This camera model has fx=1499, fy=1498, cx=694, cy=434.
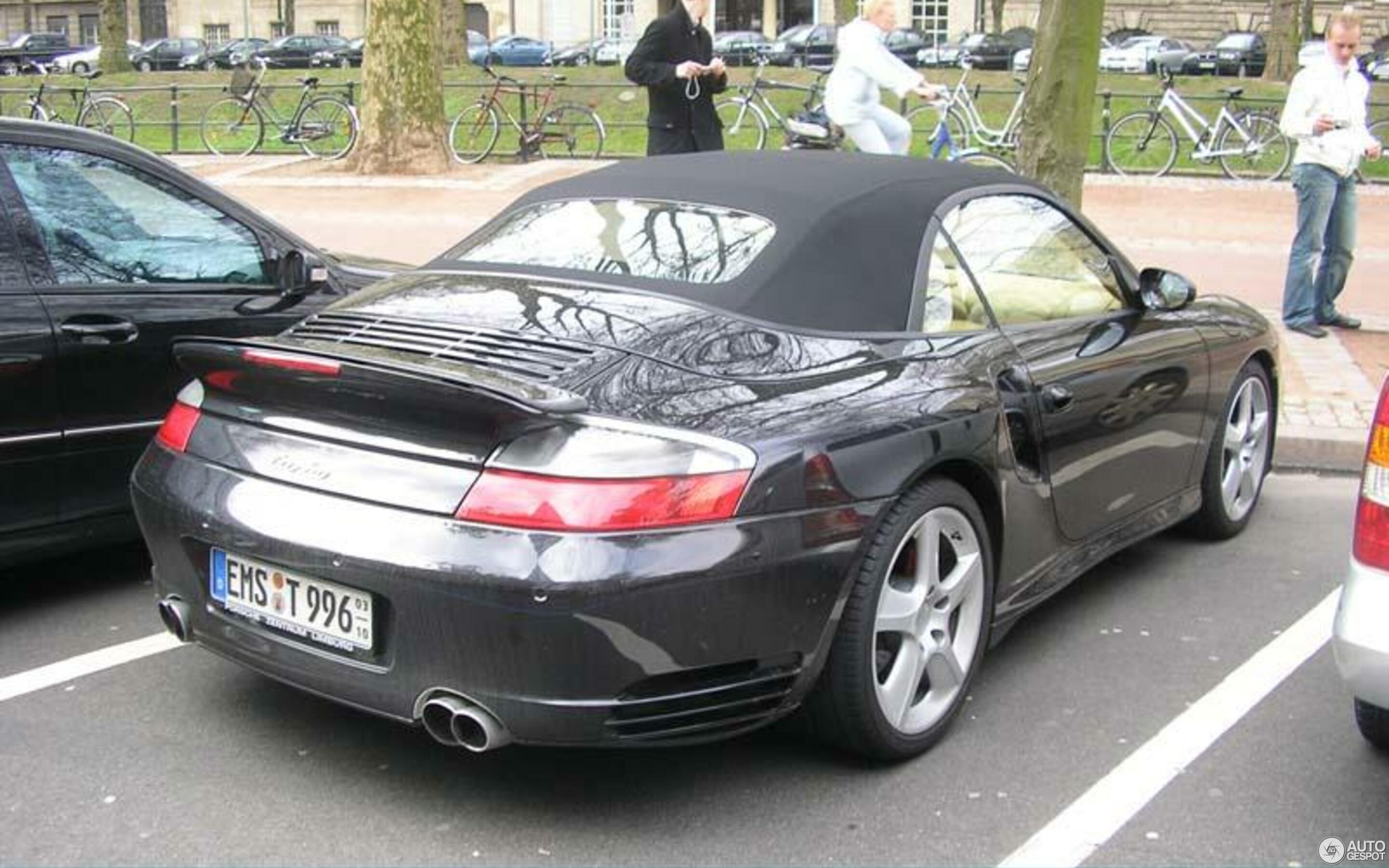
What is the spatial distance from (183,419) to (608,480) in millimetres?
1358

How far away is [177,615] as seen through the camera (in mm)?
3676

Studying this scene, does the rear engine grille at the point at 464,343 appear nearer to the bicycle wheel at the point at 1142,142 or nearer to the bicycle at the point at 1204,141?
the bicycle at the point at 1204,141

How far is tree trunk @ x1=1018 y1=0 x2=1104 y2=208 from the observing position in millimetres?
8859

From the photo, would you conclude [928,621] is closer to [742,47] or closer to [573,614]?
[573,614]

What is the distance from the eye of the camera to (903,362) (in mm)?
3834

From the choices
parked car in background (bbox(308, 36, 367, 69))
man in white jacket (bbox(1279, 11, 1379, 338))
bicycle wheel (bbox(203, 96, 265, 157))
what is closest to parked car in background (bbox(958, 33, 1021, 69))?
parked car in background (bbox(308, 36, 367, 69))

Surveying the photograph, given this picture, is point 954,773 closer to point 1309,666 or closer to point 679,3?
point 1309,666

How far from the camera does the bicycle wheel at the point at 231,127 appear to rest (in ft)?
70.9

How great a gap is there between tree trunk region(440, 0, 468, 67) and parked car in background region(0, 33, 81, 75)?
22.9 m

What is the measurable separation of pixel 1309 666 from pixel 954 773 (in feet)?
4.54

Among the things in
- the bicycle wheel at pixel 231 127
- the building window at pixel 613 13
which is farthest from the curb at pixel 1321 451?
the building window at pixel 613 13

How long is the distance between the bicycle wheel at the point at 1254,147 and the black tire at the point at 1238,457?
42.7 ft

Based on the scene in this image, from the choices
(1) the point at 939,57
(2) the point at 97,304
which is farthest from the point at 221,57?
(2) the point at 97,304

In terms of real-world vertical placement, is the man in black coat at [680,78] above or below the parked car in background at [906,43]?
below
